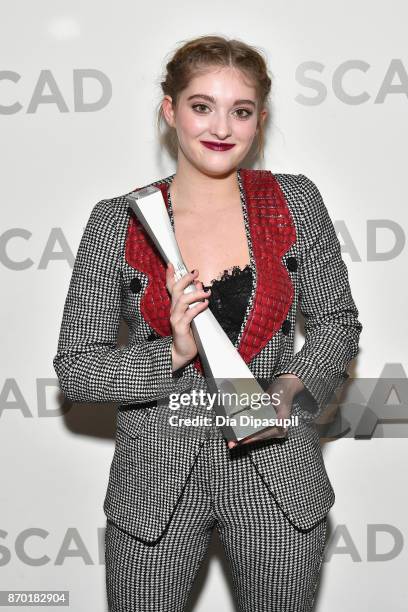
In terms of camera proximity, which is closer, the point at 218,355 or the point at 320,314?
the point at 218,355

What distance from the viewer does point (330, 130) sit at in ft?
4.84

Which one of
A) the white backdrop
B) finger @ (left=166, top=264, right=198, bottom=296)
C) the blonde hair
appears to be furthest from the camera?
the white backdrop

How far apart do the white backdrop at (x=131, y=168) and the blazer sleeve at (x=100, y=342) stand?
39 cm

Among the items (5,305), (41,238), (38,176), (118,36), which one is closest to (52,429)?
(5,305)

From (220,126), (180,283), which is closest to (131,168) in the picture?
(220,126)

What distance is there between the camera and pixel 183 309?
101 cm

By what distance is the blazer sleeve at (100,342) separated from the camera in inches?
43.8

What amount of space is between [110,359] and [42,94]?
62 cm

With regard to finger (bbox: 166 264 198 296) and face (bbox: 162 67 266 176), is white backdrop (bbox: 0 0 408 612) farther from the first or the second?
finger (bbox: 166 264 198 296)

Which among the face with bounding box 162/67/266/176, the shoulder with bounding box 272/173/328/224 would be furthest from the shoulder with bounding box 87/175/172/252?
the shoulder with bounding box 272/173/328/224

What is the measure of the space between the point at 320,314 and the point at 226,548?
1.29 ft

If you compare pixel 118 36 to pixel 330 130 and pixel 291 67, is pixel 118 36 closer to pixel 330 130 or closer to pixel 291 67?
pixel 291 67

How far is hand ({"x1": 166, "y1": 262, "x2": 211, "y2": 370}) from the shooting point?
998 mm

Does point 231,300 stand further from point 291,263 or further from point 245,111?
point 245,111
